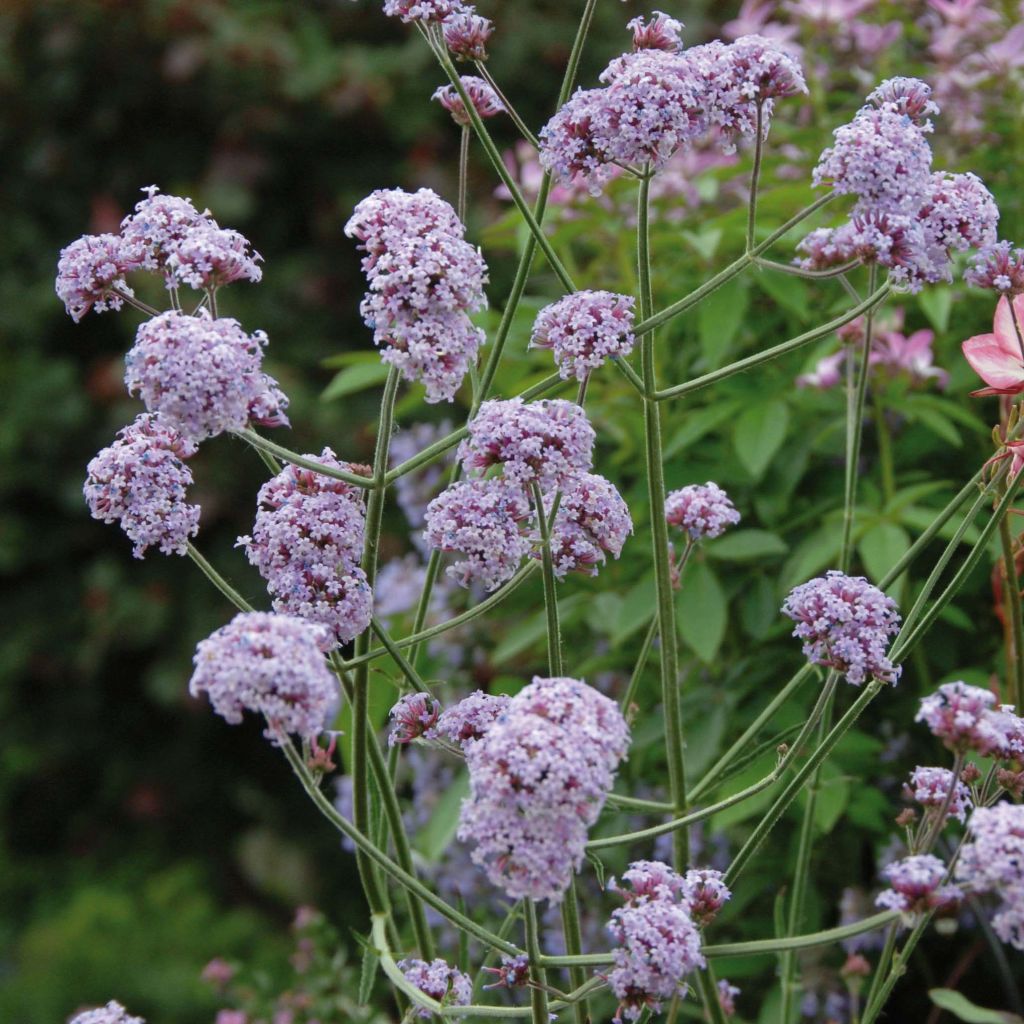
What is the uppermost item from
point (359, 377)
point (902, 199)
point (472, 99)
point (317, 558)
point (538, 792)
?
point (359, 377)

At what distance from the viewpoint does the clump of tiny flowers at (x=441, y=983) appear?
4.34 ft

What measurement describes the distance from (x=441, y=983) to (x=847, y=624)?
486 mm

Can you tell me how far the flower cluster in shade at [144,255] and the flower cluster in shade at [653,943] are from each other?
62 centimetres

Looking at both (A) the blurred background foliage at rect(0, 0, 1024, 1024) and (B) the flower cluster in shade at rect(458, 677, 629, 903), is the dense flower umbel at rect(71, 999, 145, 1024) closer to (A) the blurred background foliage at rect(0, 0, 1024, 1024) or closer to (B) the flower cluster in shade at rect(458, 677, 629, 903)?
(B) the flower cluster in shade at rect(458, 677, 629, 903)

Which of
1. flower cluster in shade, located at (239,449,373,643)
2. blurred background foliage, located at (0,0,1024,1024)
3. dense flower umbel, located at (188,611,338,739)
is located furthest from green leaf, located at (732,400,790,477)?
blurred background foliage, located at (0,0,1024,1024)

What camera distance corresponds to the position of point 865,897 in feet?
7.93

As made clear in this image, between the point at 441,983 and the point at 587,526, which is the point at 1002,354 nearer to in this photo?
the point at 587,526

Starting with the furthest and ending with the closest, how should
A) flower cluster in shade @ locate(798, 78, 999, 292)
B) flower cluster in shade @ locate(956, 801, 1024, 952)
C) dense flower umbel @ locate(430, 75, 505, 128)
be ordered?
1. dense flower umbel @ locate(430, 75, 505, 128)
2. flower cluster in shade @ locate(798, 78, 999, 292)
3. flower cluster in shade @ locate(956, 801, 1024, 952)

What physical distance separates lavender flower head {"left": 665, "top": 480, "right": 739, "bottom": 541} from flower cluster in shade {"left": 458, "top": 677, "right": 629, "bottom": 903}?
598 millimetres

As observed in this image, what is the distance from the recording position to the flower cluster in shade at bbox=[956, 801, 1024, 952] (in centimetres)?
102

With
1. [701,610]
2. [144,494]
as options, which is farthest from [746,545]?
[144,494]

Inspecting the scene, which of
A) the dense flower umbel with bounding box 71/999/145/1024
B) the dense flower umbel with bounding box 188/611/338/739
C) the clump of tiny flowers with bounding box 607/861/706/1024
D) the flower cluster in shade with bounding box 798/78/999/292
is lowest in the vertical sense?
the clump of tiny flowers with bounding box 607/861/706/1024

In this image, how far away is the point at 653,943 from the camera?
3.60 ft

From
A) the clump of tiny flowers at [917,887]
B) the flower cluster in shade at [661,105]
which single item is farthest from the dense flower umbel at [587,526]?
the clump of tiny flowers at [917,887]
